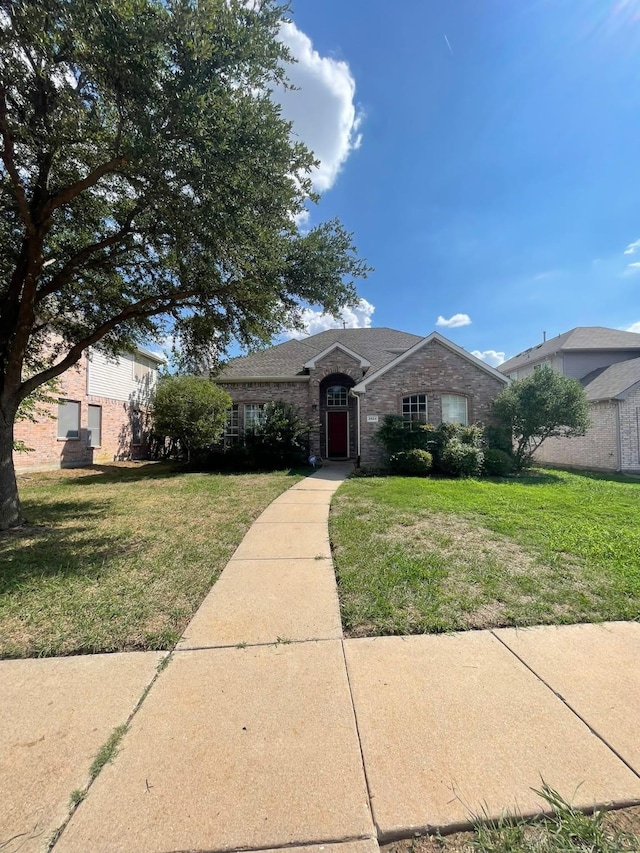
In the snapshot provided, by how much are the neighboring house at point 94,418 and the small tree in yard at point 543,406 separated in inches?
525

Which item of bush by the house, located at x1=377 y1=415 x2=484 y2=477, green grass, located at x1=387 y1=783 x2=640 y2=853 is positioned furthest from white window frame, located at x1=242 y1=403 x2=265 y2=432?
green grass, located at x1=387 y1=783 x2=640 y2=853

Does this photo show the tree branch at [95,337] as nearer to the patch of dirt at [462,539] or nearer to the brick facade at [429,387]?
the patch of dirt at [462,539]

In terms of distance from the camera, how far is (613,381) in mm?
16766

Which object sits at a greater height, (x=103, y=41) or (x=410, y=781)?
(x=103, y=41)

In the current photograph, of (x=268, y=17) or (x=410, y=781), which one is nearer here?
(x=410, y=781)

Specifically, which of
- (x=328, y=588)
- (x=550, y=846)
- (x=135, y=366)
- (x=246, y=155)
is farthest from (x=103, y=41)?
(x=135, y=366)

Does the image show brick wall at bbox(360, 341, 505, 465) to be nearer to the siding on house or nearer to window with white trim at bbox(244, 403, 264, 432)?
window with white trim at bbox(244, 403, 264, 432)

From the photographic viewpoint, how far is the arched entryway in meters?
18.6

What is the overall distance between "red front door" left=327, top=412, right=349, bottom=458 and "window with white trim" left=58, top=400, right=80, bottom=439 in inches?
431

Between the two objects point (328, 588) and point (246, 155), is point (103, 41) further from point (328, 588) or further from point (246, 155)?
point (328, 588)

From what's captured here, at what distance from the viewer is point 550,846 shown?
5.16 feet

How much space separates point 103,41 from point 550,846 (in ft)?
23.7

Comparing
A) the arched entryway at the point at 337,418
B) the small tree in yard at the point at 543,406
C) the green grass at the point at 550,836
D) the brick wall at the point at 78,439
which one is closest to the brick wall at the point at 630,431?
the small tree in yard at the point at 543,406

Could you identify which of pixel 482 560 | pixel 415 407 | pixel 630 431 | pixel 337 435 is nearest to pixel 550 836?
pixel 482 560
